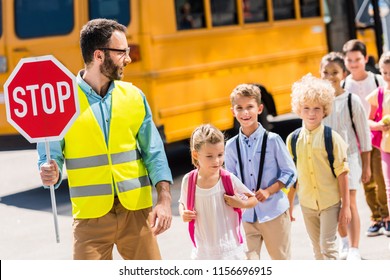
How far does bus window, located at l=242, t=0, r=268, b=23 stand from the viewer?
25.7 feet

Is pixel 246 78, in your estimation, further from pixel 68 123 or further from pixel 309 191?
pixel 68 123

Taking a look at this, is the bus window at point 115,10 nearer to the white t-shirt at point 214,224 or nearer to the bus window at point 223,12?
the bus window at point 223,12

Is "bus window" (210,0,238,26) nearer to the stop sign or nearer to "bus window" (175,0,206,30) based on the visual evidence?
"bus window" (175,0,206,30)

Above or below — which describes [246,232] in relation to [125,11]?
below

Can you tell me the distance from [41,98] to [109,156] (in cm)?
33

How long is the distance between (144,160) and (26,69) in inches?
21.5

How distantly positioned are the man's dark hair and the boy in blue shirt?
2.50 feet

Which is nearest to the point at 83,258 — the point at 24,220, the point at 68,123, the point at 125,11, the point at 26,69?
the point at 68,123

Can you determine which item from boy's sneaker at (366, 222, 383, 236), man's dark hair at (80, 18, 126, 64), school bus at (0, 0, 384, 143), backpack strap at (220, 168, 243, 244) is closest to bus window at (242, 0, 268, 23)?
school bus at (0, 0, 384, 143)

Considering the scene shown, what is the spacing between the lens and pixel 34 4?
690 cm

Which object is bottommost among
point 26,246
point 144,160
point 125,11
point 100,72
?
point 26,246

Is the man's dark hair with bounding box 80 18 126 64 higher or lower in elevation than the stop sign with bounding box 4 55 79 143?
higher

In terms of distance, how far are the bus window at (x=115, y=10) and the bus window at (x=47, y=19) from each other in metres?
0.17

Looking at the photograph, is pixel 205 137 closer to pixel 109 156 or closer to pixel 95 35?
pixel 109 156
